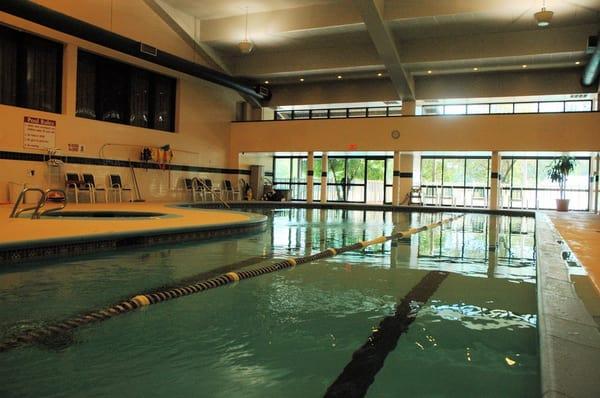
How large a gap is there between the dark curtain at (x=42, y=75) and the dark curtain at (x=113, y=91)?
4.25 ft

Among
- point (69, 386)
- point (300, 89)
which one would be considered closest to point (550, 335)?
point (69, 386)

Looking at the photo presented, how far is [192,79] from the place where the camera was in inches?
651

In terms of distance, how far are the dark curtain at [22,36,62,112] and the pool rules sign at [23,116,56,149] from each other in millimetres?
414

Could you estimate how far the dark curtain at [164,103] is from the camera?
607 inches

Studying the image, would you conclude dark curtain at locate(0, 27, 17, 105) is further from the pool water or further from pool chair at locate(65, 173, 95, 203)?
the pool water

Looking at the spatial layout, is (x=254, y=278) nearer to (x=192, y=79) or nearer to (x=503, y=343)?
(x=503, y=343)

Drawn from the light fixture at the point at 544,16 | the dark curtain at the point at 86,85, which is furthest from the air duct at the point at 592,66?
the dark curtain at the point at 86,85

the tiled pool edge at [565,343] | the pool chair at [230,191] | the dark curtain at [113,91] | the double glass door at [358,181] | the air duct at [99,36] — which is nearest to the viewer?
the tiled pool edge at [565,343]

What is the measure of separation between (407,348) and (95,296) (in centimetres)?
234

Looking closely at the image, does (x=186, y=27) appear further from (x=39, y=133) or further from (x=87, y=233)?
(x=87, y=233)

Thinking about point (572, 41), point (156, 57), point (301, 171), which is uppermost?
point (572, 41)

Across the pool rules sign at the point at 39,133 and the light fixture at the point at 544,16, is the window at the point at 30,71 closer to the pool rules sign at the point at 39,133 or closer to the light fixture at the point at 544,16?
the pool rules sign at the point at 39,133

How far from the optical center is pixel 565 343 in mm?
2109

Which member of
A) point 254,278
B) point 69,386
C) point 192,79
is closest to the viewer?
point 69,386
